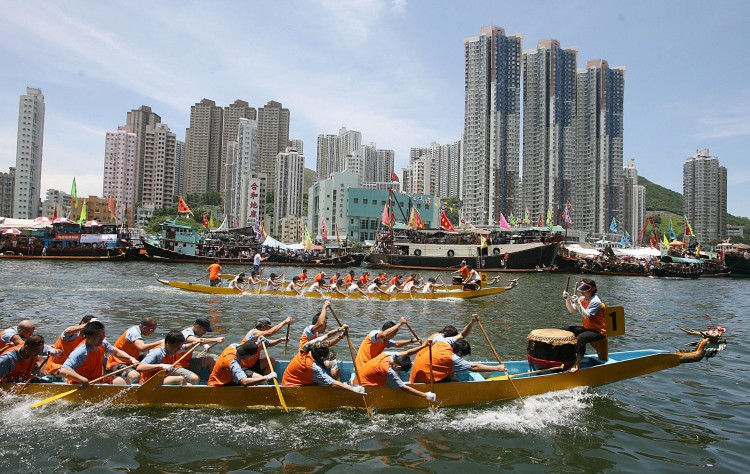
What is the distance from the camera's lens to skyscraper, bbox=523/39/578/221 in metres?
106

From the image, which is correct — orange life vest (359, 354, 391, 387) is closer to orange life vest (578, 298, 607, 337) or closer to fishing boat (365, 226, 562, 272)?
orange life vest (578, 298, 607, 337)

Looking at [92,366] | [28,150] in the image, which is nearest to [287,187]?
[28,150]

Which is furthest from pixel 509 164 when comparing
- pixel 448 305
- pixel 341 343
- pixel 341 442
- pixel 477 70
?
pixel 341 442

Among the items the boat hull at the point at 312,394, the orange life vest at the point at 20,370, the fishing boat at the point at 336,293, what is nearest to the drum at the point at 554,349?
the boat hull at the point at 312,394

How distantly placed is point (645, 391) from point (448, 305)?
13.3 metres

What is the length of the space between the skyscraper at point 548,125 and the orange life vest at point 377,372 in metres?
105

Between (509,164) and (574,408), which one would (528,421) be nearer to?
(574,408)

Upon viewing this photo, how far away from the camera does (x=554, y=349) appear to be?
9.16 metres

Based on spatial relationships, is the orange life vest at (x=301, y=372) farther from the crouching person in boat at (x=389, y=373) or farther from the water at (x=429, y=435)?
the crouching person in boat at (x=389, y=373)

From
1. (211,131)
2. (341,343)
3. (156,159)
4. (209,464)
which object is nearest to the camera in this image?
(209,464)

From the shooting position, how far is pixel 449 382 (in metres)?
8.39

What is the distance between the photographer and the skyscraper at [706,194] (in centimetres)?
12744

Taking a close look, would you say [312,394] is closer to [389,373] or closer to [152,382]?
[389,373]

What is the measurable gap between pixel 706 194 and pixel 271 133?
446ft
